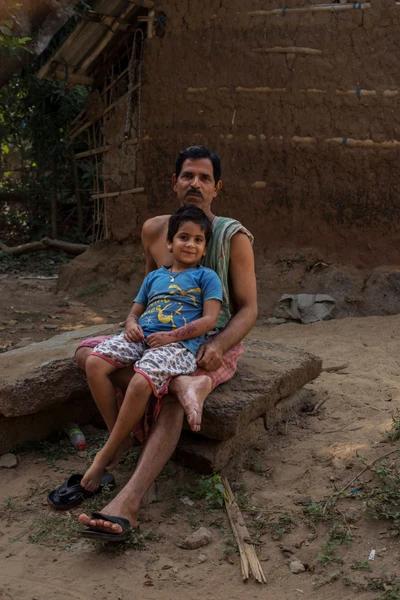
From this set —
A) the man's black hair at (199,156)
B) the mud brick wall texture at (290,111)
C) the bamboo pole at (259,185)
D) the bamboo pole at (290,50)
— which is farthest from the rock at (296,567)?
the bamboo pole at (290,50)

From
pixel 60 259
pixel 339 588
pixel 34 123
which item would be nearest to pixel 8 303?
pixel 60 259

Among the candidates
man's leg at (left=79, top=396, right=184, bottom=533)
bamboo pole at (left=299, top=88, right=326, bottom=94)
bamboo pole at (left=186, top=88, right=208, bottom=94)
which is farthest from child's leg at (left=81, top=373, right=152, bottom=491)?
bamboo pole at (left=186, top=88, right=208, bottom=94)

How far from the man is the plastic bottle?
0.53 meters

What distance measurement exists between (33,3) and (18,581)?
582 cm

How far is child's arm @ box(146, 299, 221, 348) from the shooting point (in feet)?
9.36

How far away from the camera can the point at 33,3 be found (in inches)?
259

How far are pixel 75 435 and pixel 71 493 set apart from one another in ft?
1.92

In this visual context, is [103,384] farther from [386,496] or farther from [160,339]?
[386,496]

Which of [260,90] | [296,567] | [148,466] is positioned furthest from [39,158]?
[296,567]

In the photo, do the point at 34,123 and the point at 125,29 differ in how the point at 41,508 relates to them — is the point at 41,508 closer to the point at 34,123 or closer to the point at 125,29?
the point at 125,29

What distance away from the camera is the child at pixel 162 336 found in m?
2.70

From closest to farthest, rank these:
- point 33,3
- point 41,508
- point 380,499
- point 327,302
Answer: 1. point 380,499
2. point 41,508
3. point 327,302
4. point 33,3

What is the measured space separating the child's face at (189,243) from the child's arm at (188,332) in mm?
280

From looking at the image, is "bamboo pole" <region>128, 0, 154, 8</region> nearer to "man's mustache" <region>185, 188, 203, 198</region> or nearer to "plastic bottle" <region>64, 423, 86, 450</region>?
"man's mustache" <region>185, 188, 203, 198</region>
